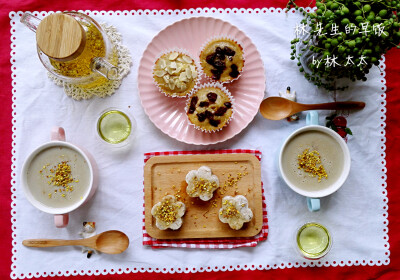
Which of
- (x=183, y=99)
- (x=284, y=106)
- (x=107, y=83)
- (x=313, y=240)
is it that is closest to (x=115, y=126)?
(x=107, y=83)

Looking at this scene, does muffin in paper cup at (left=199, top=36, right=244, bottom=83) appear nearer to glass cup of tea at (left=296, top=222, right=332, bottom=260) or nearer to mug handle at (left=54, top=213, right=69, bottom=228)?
glass cup of tea at (left=296, top=222, right=332, bottom=260)

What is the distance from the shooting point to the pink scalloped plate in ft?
5.98

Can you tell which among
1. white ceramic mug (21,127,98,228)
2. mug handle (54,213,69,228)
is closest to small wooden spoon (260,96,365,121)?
white ceramic mug (21,127,98,228)

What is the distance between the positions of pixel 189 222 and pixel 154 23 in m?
1.06

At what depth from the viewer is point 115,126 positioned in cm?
189

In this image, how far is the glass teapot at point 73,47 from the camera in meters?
1.59

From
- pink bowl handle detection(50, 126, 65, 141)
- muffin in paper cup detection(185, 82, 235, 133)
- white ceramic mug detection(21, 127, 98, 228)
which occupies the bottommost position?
white ceramic mug detection(21, 127, 98, 228)

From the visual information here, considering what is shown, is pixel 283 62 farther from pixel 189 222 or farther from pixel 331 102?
pixel 189 222

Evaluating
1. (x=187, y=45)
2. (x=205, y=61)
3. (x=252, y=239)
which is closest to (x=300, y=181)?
(x=252, y=239)

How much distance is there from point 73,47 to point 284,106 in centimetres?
105

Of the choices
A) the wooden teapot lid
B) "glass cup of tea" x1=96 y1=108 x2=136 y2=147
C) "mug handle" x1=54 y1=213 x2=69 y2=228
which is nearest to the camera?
the wooden teapot lid

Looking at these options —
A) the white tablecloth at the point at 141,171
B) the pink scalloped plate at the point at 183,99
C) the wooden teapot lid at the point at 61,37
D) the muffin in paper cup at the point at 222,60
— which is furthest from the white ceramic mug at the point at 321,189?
the wooden teapot lid at the point at 61,37

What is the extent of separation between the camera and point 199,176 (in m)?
1.79

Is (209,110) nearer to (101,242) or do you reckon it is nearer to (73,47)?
(73,47)
